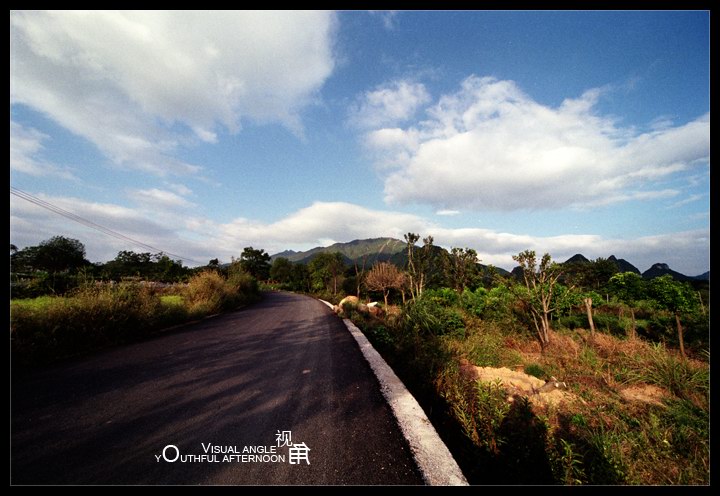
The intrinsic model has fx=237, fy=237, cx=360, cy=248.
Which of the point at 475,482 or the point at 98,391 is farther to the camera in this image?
the point at 98,391

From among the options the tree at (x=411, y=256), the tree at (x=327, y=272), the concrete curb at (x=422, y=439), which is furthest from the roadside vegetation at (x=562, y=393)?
the tree at (x=327, y=272)

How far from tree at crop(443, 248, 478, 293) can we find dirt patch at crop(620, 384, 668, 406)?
17.0 metres

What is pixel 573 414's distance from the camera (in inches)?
116

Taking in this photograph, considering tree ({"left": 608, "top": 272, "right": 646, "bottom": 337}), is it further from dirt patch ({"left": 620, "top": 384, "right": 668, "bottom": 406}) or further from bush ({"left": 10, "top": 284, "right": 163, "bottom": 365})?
bush ({"left": 10, "top": 284, "right": 163, "bottom": 365})

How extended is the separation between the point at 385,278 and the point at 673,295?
12.1 m

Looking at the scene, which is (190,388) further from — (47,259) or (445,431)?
(47,259)

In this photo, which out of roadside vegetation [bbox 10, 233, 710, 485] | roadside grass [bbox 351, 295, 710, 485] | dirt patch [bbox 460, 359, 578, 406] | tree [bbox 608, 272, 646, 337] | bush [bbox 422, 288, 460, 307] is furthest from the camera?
tree [bbox 608, 272, 646, 337]

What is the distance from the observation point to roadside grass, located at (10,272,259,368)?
3.64 meters

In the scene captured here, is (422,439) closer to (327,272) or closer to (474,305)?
(474,305)

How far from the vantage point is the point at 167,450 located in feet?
6.10

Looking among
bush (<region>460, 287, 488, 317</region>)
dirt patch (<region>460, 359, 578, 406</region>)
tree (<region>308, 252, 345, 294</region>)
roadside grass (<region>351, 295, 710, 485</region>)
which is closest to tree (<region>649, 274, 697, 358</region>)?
roadside grass (<region>351, 295, 710, 485</region>)
